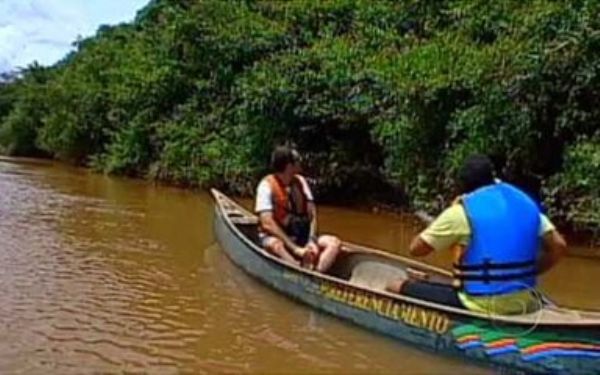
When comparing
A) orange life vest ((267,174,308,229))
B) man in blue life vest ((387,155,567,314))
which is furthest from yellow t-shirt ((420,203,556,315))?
orange life vest ((267,174,308,229))

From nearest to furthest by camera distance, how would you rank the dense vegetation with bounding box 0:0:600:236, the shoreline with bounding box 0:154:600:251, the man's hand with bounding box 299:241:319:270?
1. the man's hand with bounding box 299:241:319:270
2. the shoreline with bounding box 0:154:600:251
3. the dense vegetation with bounding box 0:0:600:236

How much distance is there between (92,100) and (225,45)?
1029 centimetres

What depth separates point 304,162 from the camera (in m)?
18.3

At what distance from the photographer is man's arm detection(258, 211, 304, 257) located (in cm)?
798

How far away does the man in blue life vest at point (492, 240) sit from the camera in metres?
5.47

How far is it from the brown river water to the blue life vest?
0.61m

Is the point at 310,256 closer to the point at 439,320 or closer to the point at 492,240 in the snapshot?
the point at 439,320

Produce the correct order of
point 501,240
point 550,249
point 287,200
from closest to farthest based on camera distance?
point 501,240 < point 550,249 < point 287,200

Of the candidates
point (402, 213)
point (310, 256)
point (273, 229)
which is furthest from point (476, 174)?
point (402, 213)

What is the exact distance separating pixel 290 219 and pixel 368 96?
8093mm

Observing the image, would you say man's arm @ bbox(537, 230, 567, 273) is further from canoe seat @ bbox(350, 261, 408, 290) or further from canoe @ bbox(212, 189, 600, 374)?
canoe seat @ bbox(350, 261, 408, 290)

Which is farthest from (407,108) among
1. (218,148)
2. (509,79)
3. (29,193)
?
(29,193)

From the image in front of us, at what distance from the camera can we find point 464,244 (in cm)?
554

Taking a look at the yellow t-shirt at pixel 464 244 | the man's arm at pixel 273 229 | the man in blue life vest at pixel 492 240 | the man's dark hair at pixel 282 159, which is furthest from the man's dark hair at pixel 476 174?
the man's arm at pixel 273 229
